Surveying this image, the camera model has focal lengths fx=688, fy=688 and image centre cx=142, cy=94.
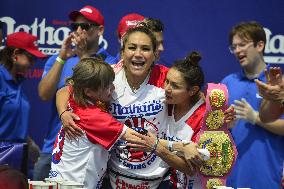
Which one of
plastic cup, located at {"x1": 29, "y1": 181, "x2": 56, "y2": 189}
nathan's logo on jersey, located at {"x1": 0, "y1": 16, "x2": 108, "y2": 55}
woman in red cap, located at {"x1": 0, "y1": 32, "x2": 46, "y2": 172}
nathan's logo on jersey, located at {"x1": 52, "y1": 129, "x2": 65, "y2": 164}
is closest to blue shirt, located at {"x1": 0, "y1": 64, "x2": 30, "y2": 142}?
woman in red cap, located at {"x1": 0, "y1": 32, "x2": 46, "y2": 172}

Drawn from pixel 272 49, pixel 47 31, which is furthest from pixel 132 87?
pixel 47 31

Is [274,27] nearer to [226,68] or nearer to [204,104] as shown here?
[226,68]

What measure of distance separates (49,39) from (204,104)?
203 cm

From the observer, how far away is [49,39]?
16.3 ft

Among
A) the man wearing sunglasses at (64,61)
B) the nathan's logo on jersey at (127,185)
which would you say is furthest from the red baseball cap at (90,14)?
the nathan's logo on jersey at (127,185)

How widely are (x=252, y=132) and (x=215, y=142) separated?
3.58ft

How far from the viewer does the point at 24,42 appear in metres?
4.57

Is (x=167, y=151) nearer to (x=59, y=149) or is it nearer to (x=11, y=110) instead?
(x=59, y=149)

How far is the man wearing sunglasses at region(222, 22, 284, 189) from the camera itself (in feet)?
13.1

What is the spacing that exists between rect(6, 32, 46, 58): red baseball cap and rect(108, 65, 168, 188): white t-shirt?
155cm

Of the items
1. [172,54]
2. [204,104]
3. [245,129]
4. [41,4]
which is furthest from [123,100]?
[41,4]

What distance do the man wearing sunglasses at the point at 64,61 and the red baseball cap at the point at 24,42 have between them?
217mm

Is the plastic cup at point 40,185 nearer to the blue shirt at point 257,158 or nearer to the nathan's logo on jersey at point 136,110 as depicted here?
the nathan's logo on jersey at point 136,110

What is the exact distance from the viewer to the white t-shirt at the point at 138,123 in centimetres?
311
